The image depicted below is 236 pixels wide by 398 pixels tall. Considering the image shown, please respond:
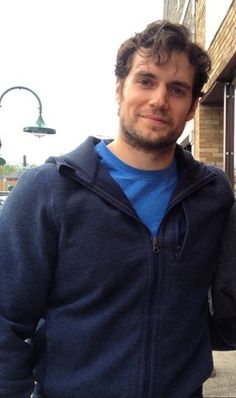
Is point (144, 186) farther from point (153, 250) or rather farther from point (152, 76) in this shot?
point (152, 76)

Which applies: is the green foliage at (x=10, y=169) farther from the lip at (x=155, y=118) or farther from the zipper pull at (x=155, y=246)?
the zipper pull at (x=155, y=246)

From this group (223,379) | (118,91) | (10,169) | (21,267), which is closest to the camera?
(21,267)

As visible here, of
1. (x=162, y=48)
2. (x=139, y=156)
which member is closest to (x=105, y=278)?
(x=139, y=156)

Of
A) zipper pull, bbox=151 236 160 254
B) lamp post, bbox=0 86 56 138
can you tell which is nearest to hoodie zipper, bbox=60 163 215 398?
zipper pull, bbox=151 236 160 254

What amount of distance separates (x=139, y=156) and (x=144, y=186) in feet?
0.40

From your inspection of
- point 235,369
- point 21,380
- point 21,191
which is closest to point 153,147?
point 21,191

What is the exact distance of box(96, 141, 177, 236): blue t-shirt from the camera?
5.77 ft

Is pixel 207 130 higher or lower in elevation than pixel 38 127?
higher

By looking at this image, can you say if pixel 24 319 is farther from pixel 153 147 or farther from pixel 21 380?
pixel 153 147

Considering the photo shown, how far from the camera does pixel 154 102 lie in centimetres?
178

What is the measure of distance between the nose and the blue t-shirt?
25 centimetres

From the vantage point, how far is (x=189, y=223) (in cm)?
176

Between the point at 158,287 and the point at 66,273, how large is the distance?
12.8 inches

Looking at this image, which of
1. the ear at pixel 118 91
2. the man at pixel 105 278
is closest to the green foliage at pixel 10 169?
the ear at pixel 118 91
